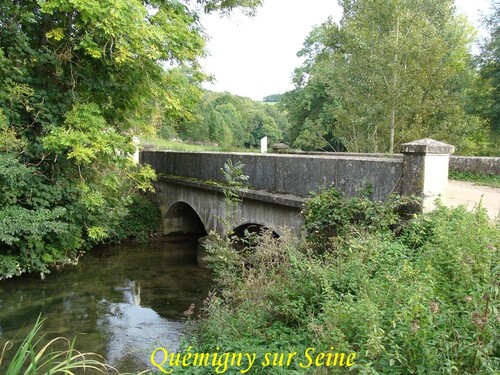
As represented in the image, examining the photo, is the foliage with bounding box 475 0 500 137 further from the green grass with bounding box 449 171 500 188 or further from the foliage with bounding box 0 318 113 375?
the foliage with bounding box 0 318 113 375

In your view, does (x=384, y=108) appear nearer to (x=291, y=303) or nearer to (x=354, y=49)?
→ (x=354, y=49)

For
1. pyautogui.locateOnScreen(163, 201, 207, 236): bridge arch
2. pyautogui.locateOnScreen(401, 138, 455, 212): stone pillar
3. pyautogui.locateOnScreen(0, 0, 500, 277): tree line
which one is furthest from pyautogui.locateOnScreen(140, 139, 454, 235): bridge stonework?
pyautogui.locateOnScreen(0, 0, 500, 277): tree line

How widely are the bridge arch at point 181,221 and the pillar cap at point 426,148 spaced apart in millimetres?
9317

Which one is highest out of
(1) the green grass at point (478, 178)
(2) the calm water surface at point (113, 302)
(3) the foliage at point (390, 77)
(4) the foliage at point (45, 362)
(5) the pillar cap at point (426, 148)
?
(3) the foliage at point (390, 77)

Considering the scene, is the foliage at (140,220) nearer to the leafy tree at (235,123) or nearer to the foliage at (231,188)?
the foliage at (231,188)

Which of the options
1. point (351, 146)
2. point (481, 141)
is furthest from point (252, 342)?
point (481, 141)

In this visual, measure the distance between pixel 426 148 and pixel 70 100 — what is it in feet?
22.1

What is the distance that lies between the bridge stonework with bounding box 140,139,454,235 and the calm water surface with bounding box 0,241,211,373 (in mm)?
1688

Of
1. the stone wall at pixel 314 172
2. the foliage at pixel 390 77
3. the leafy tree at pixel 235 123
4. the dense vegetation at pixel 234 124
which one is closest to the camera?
the stone wall at pixel 314 172

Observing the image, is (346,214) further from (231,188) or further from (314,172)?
(231,188)

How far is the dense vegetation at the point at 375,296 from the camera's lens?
2.67m

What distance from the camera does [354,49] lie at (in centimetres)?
1427

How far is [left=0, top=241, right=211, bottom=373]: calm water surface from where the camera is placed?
6304 millimetres

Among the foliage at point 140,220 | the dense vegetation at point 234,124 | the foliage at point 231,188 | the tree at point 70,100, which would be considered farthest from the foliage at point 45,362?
the dense vegetation at point 234,124
